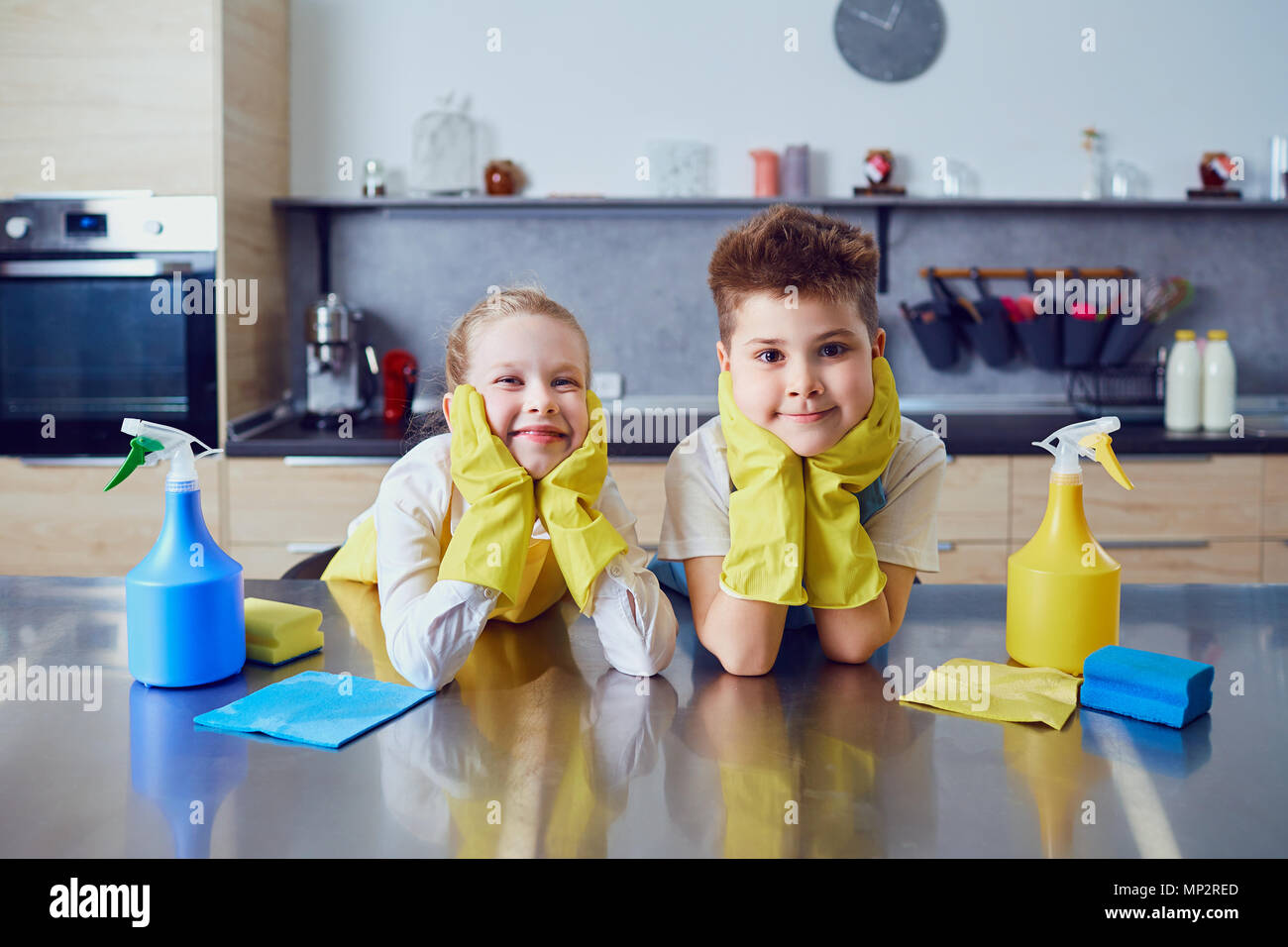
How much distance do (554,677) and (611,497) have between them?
9.6 inches

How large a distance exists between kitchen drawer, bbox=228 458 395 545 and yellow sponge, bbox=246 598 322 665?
63.9 inches

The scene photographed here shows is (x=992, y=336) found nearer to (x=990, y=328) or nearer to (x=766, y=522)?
(x=990, y=328)

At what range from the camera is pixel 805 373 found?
3.24 ft

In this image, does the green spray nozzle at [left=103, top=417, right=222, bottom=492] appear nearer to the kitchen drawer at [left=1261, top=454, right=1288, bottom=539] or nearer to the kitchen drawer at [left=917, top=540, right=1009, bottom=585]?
the kitchen drawer at [left=917, top=540, right=1009, bottom=585]

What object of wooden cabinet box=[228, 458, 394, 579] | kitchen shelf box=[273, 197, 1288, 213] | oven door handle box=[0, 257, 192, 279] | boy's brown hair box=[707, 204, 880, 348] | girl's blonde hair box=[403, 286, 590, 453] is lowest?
wooden cabinet box=[228, 458, 394, 579]

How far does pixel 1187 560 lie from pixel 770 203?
4.67ft

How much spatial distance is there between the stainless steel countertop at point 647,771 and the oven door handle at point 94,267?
186 centimetres

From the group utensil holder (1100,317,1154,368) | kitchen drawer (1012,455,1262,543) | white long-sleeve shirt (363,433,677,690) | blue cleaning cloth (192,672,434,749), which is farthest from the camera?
utensil holder (1100,317,1154,368)

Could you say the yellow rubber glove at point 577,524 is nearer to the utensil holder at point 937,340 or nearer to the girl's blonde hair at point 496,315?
the girl's blonde hair at point 496,315

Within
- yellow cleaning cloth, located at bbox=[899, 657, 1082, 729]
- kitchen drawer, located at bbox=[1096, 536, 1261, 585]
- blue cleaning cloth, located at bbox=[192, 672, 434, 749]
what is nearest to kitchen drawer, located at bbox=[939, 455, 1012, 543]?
kitchen drawer, located at bbox=[1096, 536, 1261, 585]

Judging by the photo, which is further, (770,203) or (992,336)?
(992,336)

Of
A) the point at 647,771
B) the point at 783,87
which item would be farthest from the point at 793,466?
the point at 783,87

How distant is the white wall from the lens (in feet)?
10.2

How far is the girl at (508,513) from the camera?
0.97m
